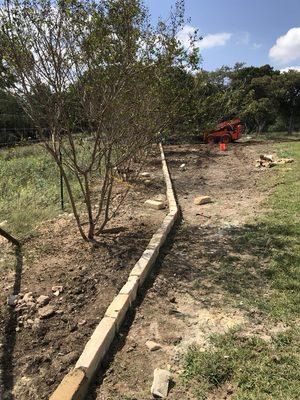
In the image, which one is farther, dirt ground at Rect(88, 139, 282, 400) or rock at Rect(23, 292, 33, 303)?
rock at Rect(23, 292, 33, 303)

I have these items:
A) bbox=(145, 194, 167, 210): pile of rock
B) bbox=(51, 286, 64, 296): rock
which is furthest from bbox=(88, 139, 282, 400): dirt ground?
bbox=(51, 286, 64, 296): rock

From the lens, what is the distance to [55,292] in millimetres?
4141

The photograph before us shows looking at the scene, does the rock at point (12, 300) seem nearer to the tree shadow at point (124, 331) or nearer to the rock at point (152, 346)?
the tree shadow at point (124, 331)

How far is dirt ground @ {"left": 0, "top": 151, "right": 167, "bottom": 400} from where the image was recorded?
9.95 feet

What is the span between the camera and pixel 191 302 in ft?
12.9

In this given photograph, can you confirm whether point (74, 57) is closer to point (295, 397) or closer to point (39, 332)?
point (39, 332)

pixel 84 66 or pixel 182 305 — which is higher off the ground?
pixel 84 66

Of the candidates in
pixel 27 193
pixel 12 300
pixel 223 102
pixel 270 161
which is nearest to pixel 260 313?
pixel 12 300

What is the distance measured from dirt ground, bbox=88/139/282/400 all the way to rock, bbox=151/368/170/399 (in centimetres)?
5

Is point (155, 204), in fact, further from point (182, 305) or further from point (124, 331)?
point (124, 331)

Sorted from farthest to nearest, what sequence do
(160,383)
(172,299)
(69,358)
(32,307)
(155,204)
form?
(155,204) < (172,299) < (32,307) < (69,358) < (160,383)

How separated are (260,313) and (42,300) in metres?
2.08

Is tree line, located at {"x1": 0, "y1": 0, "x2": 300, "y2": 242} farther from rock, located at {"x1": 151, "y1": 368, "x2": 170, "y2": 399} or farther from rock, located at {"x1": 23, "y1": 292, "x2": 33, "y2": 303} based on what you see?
rock, located at {"x1": 151, "y1": 368, "x2": 170, "y2": 399}

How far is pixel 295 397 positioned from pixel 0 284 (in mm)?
3207
